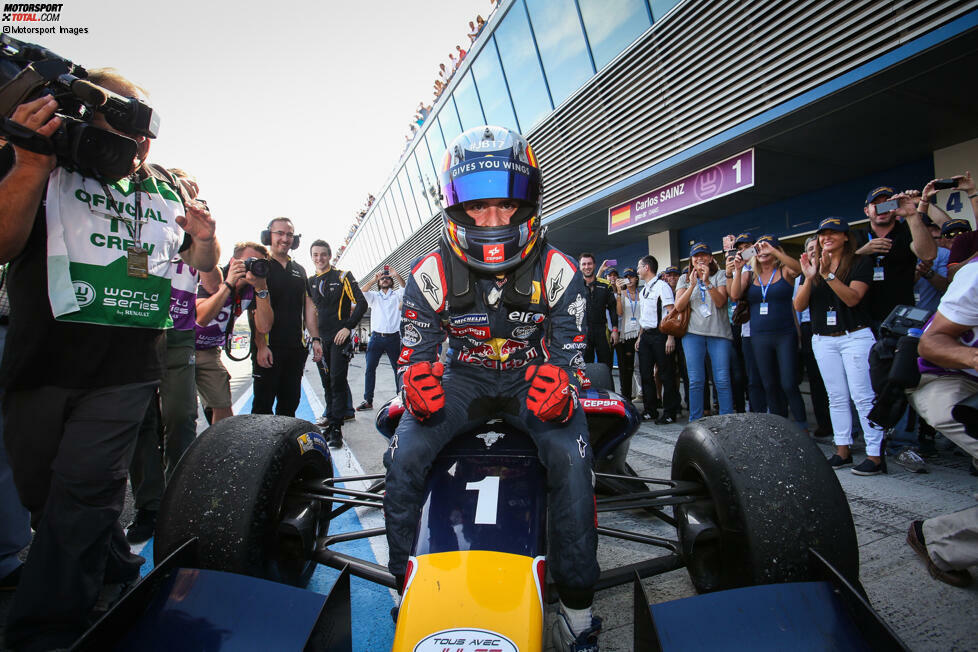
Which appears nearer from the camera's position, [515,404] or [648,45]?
[515,404]

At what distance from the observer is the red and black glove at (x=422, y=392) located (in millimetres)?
1732

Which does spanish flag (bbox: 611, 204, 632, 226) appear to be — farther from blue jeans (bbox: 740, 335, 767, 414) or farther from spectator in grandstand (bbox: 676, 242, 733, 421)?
blue jeans (bbox: 740, 335, 767, 414)

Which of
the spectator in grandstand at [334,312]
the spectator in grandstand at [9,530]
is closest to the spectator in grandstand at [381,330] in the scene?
the spectator in grandstand at [334,312]

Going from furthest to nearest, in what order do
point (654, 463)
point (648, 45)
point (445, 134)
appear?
point (445, 134), point (648, 45), point (654, 463)

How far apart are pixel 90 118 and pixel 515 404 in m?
2.01

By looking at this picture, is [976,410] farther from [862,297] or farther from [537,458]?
[862,297]

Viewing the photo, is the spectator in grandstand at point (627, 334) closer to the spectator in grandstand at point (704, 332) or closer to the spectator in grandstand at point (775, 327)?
the spectator in grandstand at point (704, 332)

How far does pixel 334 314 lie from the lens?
18.7 ft

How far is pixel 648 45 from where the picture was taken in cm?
914

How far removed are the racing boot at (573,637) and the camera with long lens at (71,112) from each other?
2.36 m

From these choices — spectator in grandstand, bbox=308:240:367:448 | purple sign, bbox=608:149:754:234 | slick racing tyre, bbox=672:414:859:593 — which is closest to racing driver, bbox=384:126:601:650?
slick racing tyre, bbox=672:414:859:593

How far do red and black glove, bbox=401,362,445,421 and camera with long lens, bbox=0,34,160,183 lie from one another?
1397 mm

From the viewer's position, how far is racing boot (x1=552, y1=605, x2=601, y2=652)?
1.55 metres

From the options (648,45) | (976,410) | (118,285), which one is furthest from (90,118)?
(648,45)
